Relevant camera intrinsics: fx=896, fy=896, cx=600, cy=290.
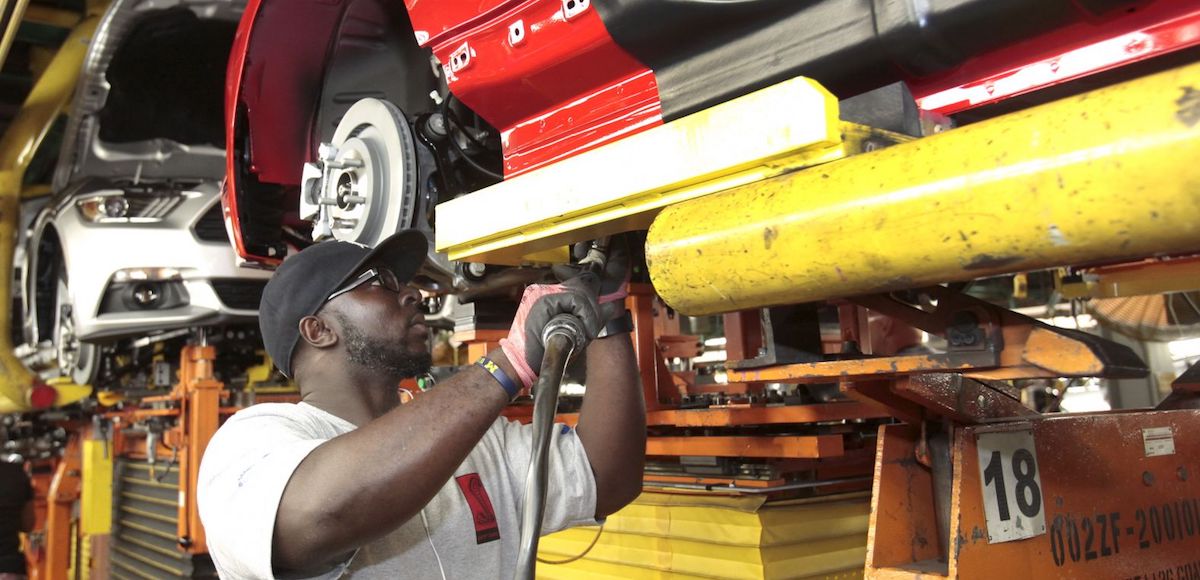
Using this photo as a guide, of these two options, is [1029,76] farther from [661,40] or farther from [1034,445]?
[1034,445]

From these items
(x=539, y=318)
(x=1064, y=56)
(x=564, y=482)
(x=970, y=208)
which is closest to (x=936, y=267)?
(x=970, y=208)

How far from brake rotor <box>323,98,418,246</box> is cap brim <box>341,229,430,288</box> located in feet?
A: 0.26

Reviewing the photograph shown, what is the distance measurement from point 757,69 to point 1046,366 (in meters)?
0.51

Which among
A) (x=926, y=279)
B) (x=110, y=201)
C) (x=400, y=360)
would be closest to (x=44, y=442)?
(x=110, y=201)

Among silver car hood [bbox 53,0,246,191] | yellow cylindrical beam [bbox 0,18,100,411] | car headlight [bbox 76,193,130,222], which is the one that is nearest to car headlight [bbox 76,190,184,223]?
car headlight [bbox 76,193,130,222]

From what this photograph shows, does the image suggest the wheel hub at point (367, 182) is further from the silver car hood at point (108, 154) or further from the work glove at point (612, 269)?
the silver car hood at point (108, 154)

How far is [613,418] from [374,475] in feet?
2.16

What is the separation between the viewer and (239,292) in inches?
174

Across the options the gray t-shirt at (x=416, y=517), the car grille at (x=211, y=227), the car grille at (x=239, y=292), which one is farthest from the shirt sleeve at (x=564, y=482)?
the car grille at (x=211, y=227)

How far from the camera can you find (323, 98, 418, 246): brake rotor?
6.35ft

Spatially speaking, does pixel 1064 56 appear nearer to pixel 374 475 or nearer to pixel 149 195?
pixel 374 475

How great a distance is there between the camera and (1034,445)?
147cm

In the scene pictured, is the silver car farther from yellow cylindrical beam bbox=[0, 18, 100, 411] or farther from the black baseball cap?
the black baseball cap

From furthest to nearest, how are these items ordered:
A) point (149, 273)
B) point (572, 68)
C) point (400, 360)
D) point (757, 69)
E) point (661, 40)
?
1. point (149, 273)
2. point (400, 360)
3. point (572, 68)
4. point (661, 40)
5. point (757, 69)
